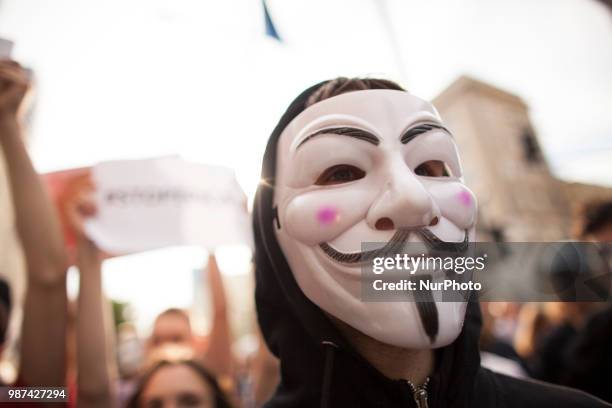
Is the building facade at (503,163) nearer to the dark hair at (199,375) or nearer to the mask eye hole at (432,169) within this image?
the dark hair at (199,375)

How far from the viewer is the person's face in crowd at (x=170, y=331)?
2.32 meters

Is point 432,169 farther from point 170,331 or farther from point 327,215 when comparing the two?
point 170,331

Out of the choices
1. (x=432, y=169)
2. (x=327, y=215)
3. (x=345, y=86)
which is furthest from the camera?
(x=345, y=86)

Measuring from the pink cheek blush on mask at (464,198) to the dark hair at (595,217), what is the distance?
Result: 1.39 metres

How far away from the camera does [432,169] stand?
100cm

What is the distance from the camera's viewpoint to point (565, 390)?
0.94m

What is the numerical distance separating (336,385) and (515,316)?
5.18 m

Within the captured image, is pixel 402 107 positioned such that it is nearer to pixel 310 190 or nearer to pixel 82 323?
pixel 310 190

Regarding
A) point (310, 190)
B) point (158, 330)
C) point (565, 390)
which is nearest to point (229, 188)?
point (158, 330)

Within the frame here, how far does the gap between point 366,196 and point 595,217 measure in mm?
1648

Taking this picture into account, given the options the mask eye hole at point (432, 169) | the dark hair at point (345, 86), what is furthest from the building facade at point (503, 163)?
the mask eye hole at point (432, 169)

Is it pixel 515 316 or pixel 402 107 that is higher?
pixel 402 107

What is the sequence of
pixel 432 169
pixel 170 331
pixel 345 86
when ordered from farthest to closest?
pixel 170 331
pixel 345 86
pixel 432 169

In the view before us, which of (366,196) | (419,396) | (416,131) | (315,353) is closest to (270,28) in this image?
(416,131)
